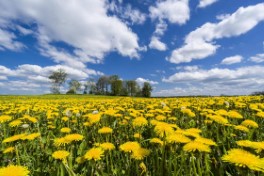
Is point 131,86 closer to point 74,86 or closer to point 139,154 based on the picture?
point 74,86

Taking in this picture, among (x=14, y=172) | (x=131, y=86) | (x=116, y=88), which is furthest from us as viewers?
(x=131, y=86)

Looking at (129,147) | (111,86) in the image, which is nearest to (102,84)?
(111,86)

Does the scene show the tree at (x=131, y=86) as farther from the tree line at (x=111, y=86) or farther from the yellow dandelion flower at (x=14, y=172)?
the yellow dandelion flower at (x=14, y=172)

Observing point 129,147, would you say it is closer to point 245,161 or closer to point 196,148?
point 196,148

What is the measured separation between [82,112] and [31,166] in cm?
314

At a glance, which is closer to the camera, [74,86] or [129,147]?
[129,147]

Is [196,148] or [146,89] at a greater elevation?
[146,89]

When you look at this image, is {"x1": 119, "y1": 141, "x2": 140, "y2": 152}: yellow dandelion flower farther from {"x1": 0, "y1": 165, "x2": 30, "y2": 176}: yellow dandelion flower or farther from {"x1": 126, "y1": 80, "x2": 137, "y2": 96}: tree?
{"x1": 126, "y1": 80, "x2": 137, "y2": 96}: tree

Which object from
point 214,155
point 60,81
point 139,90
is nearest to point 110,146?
point 214,155

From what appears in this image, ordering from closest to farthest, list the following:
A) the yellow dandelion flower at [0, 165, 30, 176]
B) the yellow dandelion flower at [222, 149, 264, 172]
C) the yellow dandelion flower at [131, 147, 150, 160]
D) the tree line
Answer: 1. the yellow dandelion flower at [222, 149, 264, 172]
2. the yellow dandelion flower at [0, 165, 30, 176]
3. the yellow dandelion flower at [131, 147, 150, 160]
4. the tree line

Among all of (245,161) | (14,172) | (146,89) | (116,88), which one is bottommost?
(14,172)

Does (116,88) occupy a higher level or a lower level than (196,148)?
higher

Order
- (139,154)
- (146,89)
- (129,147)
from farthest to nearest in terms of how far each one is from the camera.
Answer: (146,89) < (129,147) < (139,154)

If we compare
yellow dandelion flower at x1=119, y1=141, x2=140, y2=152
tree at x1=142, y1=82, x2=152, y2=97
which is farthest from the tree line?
yellow dandelion flower at x1=119, y1=141, x2=140, y2=152
